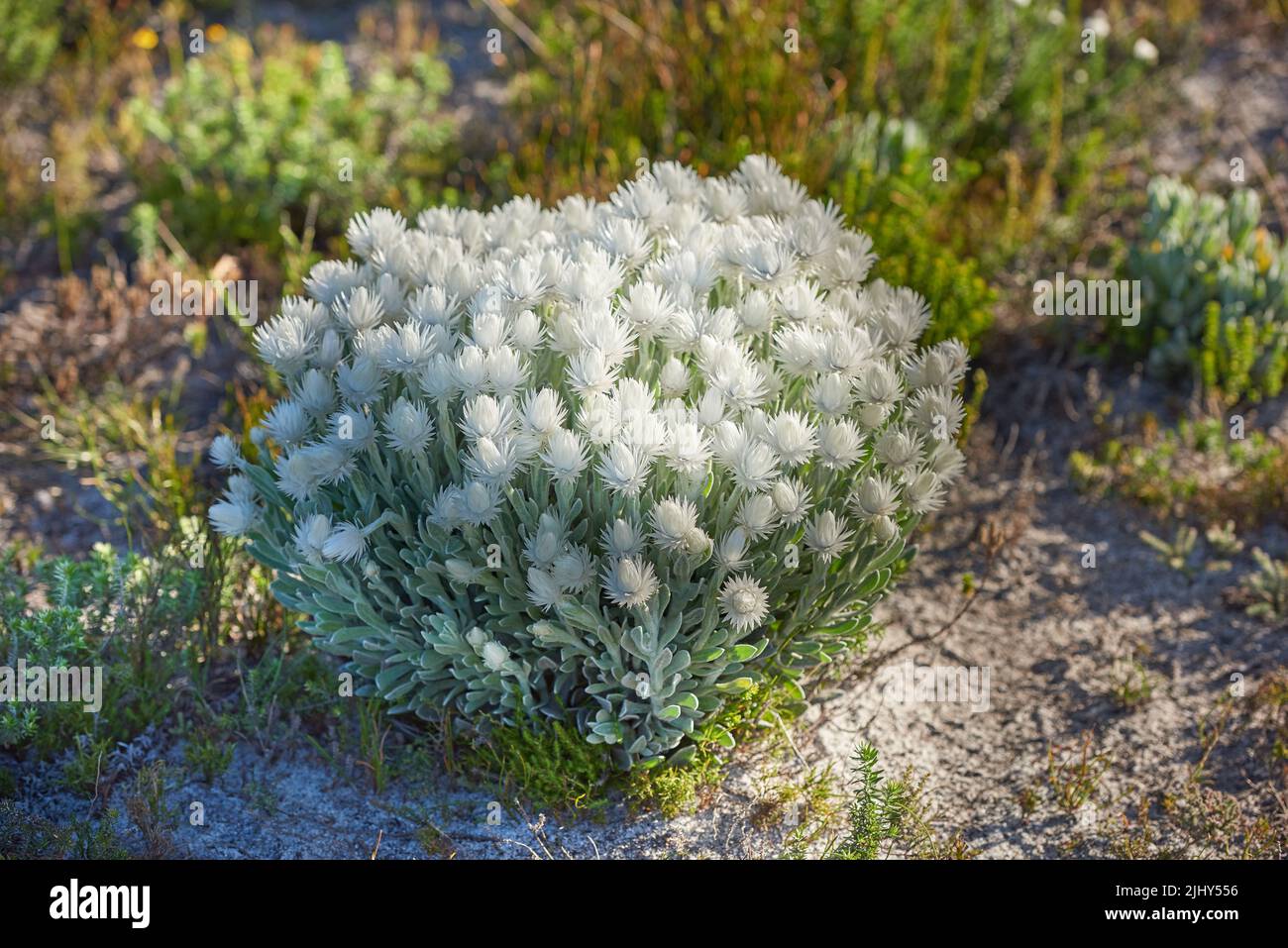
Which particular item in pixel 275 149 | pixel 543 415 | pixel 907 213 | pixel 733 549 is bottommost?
pixel 733 549

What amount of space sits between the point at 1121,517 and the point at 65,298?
14.8ft

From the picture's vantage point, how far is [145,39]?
7094mm

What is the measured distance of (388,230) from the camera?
3.73 meters

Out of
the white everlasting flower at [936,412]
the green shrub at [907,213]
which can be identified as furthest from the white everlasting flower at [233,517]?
the green shrub at [907,213]

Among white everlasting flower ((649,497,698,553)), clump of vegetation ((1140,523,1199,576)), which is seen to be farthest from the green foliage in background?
clump of vegetation ((1140,523,1199,576))

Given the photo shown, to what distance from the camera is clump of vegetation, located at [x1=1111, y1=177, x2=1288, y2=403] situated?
5.04 meters

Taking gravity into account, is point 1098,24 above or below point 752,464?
above

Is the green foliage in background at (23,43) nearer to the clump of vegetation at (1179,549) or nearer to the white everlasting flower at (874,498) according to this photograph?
the white everlasting flower at (874,498)

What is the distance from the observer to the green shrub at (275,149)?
601cm

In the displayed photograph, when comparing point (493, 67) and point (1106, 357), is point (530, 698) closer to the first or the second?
point (1106, 357)

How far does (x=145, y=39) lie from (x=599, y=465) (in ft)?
17.3

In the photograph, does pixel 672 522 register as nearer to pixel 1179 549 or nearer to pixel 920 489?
pixel 920 489

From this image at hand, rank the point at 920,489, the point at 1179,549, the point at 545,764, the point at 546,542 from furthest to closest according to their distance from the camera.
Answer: the point at 1179,549
the point at 545,764
the point at 920,489
the point at 546,542

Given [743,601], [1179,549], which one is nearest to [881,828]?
[743,601]
